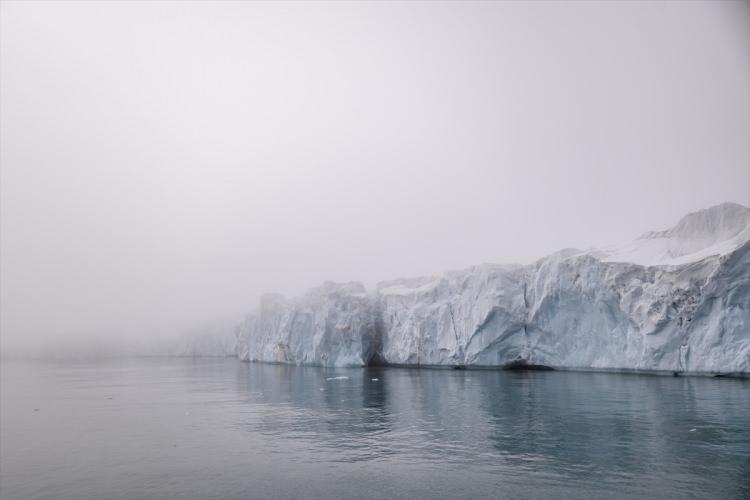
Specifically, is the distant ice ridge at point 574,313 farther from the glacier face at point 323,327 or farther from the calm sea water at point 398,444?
the calm sea water at point 398,444

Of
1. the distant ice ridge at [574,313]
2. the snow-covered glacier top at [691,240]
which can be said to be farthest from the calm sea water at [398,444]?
the snow-covered glacier top at [691,240]

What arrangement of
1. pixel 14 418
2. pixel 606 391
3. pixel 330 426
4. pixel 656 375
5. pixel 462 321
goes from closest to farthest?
pixel 330 426 → pixel 14 418 → pixel 606 391 → pixel 656 375 → pixel 462 321

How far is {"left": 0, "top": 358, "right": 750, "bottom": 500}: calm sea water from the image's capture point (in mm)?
12711

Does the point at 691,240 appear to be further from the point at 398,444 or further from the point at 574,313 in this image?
the point at 398,444

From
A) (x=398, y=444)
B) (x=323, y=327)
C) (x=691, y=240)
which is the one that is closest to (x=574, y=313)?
(x=691, y=240)

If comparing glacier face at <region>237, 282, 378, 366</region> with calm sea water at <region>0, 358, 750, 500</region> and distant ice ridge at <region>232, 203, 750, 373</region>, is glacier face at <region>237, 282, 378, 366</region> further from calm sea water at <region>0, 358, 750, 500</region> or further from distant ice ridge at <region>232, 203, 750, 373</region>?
calm sea water at <region>0, 358, 750, 500</region>

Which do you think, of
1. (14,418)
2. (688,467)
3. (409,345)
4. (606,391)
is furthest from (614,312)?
(14,418)

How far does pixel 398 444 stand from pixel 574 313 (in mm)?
27508

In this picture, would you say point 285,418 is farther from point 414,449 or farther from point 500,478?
point 500,478

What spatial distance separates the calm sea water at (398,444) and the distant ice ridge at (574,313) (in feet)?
14.0

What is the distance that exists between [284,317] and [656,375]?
43541mm

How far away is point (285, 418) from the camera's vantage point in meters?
23.4

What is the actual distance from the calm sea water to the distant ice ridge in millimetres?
4276

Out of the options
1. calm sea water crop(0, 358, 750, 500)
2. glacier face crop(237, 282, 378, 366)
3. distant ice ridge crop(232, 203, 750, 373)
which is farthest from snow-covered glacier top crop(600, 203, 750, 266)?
glacier face crop(237, 282, 378, 366)
